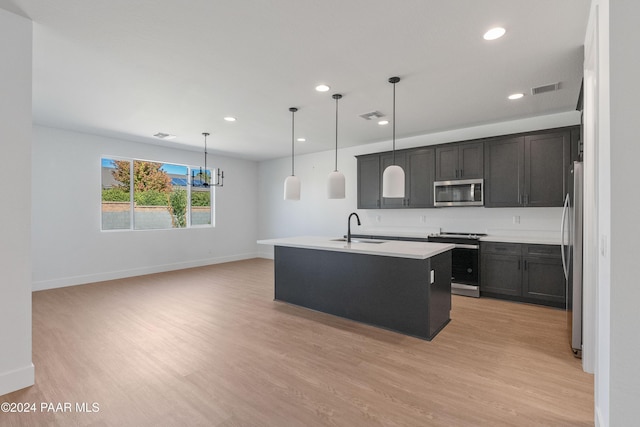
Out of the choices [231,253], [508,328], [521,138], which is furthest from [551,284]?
[231,253]

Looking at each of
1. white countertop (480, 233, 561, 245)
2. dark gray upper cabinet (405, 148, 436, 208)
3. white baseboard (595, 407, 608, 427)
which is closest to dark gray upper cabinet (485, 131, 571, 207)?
white countertop (480, 233, 561, 245)

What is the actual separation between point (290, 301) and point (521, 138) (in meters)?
4.12

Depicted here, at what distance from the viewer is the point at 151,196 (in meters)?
6.77

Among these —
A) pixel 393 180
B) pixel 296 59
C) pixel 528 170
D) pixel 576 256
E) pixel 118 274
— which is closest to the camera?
pixel 576 256

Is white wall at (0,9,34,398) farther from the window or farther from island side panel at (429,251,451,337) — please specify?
the window

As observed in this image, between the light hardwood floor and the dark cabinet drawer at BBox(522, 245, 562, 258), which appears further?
the dark cabinet drawer at BBox(522, 245, 562, 258)

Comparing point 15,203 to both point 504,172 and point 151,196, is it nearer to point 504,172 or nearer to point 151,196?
point 151,196

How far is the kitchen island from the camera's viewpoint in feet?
10.5

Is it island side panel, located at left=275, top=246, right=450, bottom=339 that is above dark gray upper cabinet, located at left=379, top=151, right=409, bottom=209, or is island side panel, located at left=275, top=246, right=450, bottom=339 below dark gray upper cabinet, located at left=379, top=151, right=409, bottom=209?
below

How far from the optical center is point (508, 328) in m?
3.49

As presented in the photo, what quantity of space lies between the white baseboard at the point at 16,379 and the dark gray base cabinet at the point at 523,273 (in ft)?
17.1

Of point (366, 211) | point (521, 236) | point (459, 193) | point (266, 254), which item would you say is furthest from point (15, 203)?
point (266, 254)

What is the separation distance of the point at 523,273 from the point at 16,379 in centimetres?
553

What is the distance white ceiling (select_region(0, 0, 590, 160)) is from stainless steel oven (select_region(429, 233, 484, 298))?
74.4 inches
